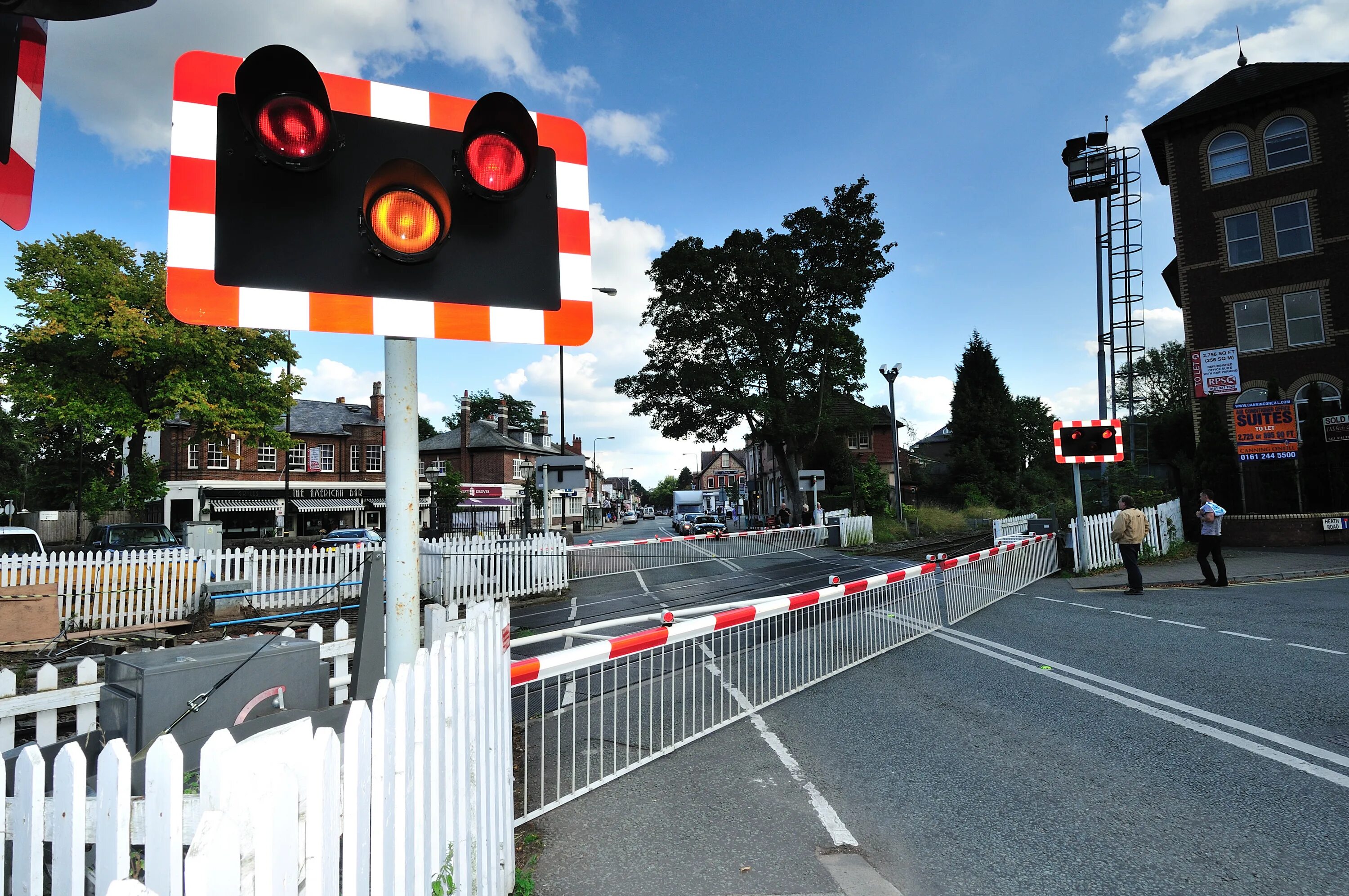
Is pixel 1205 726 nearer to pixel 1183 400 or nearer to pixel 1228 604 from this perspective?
pixel 1228 604

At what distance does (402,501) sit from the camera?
223 centimetres

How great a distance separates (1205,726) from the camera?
17.0 feet

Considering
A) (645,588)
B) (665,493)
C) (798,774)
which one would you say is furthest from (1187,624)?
(665,493)

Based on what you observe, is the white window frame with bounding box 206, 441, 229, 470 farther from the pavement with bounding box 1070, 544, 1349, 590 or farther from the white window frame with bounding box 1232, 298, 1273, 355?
the white window frame with bounding box 1232, 298, 1273, 355

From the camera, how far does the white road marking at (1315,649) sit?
7.19m

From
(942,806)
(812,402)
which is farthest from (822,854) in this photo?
(812,402)

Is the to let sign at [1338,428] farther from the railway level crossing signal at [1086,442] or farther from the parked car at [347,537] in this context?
the parked car at [347,537]

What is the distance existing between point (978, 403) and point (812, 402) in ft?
64.9

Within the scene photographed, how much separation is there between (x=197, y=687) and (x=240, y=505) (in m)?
44.5

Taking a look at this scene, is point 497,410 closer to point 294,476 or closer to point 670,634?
point 294,476

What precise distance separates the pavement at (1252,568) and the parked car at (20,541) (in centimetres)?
2116

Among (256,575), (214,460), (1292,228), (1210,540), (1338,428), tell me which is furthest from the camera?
(214,460)

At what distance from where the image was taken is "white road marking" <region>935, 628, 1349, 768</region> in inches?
180

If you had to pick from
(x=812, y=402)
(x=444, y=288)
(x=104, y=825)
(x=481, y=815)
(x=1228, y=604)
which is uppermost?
(x=812, y=402)
